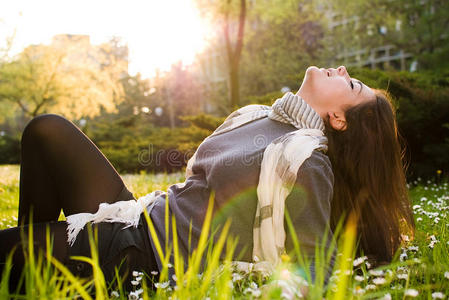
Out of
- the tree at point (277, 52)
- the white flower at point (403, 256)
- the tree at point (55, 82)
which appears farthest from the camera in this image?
the tree at point (277, 52)

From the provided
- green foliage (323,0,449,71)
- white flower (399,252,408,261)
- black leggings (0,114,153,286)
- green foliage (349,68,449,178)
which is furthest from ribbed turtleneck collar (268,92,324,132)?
green foliage (323,0,449,71)

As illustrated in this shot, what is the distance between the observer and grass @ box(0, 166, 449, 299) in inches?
61.3

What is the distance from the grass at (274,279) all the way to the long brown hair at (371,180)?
0.11 metres

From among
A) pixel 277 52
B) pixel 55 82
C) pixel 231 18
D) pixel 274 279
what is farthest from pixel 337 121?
pixel 277 52

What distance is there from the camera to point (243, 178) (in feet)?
7.39

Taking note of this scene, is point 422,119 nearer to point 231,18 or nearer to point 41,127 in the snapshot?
point 41,127

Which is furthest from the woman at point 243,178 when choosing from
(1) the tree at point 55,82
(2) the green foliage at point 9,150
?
(1) the tree at point 55,82

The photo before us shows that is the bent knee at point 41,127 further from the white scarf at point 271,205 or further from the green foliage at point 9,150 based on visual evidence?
the green foliage at point 9,150

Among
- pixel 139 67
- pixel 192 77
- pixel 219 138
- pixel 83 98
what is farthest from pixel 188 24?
pixel 139 67

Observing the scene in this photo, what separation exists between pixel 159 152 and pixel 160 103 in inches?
1271

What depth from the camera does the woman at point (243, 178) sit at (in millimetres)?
2232

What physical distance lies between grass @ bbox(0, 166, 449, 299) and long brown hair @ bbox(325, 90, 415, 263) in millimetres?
114

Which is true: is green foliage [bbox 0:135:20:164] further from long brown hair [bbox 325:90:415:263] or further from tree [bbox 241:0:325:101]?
long brown hair [bbox 325:90:415:263]

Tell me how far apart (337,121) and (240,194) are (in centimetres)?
88
